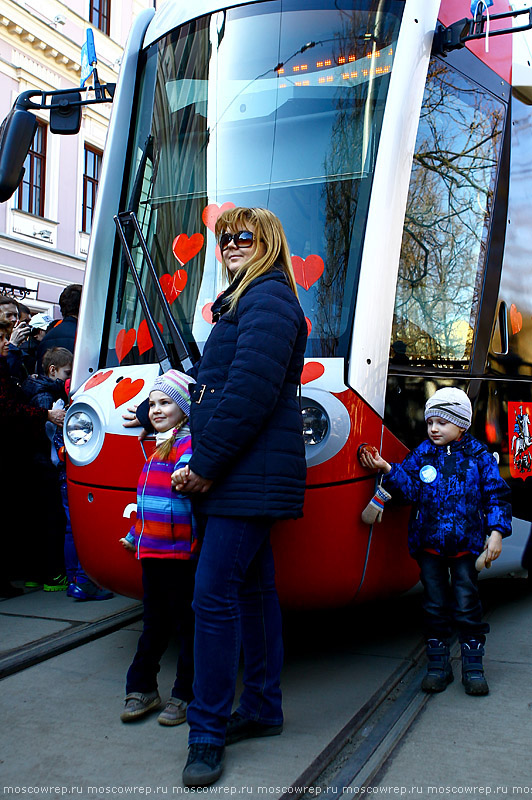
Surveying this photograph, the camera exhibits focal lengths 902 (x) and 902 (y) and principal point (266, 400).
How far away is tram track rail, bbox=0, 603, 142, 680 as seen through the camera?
4133 millimetres

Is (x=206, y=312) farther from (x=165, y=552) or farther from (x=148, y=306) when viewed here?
(x=165, y=552)

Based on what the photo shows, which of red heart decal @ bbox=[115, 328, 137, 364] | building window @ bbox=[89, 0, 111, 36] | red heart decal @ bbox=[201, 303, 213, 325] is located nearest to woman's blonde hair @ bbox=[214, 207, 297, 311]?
red heart decal @ bbox=[201, 303, 213, 325]

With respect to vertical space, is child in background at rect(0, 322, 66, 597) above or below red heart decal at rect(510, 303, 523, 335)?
below

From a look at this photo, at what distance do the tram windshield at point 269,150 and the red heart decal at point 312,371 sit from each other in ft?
0.24

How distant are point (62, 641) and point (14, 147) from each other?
2.44 m

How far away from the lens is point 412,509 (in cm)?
398

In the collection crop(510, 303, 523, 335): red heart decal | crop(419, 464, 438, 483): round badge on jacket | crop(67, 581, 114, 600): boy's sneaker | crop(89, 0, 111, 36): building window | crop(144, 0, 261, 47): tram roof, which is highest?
crop(89, 0, 111, 36): building window

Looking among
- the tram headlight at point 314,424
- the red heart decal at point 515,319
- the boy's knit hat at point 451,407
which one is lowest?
the tram headlight at point 314,424

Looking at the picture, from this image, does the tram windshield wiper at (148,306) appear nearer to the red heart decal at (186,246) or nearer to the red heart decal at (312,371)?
the red heart decal at (186,246)

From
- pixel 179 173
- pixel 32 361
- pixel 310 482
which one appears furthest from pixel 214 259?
pixel 32 361

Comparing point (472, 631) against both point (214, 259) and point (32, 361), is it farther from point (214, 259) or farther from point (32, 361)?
point (32, 361)

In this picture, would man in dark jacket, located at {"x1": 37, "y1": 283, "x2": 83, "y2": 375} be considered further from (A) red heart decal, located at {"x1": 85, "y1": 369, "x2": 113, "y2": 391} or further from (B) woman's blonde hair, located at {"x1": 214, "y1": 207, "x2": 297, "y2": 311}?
(B) woman's blonde hair, located at {"x1": 214, "y1": 207, "x2": 297, "y2": 311}

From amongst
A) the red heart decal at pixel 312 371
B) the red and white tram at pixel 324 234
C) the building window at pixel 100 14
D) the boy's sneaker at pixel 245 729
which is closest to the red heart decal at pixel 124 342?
the red and white tram at pixel 324 234

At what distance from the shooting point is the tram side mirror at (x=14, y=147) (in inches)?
170
